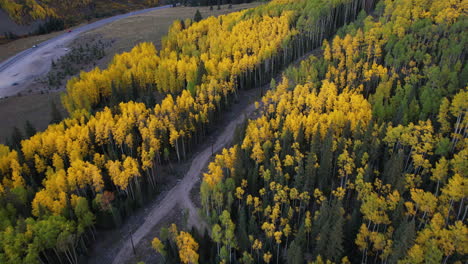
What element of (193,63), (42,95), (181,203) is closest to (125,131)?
(181,203)

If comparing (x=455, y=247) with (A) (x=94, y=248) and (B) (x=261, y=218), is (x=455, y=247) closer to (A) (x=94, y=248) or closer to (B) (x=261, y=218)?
(B) (x=261, y=218)

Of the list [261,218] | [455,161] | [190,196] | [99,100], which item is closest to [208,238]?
[261,218]

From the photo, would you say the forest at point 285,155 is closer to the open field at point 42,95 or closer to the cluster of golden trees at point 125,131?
the cluster of golden trees at point 125,131

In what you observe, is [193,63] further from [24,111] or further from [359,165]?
[359,165]

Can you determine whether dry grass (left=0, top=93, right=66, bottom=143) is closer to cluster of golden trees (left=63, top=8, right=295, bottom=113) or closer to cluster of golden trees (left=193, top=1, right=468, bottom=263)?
cluster of golden trees (left=63, top=8, right=295, bottom=113)

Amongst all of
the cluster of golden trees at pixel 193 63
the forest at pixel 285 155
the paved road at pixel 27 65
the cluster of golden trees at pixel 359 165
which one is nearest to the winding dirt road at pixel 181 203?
the forest at pixel 285 155

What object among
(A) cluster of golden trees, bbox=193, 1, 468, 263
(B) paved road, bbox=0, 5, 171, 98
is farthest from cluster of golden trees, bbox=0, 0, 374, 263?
(B) paved road, bbox=0, 5, 171, 98
